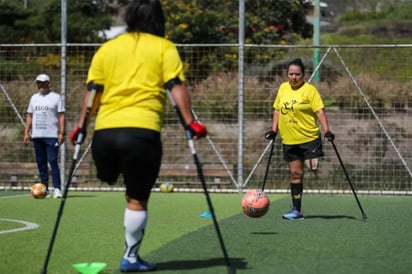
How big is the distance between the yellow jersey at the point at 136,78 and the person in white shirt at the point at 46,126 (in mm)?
8285

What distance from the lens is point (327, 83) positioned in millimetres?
19797

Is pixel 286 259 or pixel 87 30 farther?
pixel 87 30

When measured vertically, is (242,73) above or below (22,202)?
above

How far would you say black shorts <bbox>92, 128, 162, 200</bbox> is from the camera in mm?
7309

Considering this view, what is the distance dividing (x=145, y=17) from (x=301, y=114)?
5147 millimetres

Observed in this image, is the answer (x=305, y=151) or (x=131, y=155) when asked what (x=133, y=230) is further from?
(x=305, y=151)

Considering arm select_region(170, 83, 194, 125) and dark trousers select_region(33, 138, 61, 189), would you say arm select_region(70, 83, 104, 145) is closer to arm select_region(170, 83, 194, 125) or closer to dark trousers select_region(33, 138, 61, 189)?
arm select_region(170, 83, 194, 125)

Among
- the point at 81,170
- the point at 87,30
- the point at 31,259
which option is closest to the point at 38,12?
the point at 87,30

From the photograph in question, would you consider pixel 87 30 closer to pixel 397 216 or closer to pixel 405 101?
pixel 405 101

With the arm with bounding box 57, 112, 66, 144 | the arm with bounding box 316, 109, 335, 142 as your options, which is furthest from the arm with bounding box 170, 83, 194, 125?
the arm with bounding box 57, 112, 66, 144

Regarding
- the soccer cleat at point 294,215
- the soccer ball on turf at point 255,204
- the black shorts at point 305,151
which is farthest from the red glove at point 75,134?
the black shorts at point 305,151

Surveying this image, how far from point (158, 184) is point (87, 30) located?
17330 mm

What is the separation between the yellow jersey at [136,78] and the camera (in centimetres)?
738

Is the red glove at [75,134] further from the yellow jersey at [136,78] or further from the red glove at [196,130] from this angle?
the red glove at [196,130]
